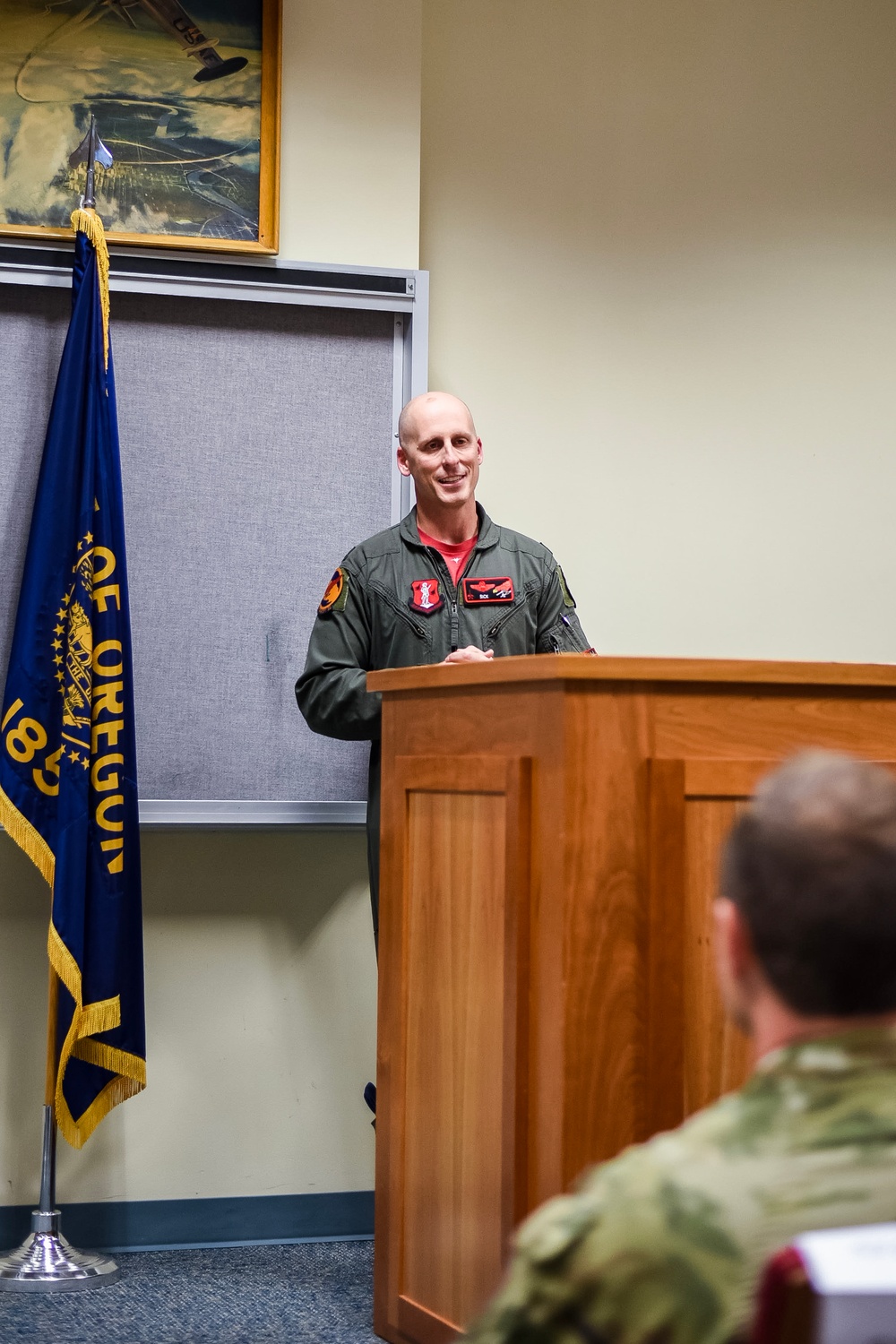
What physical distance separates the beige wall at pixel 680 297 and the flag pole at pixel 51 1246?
98cm

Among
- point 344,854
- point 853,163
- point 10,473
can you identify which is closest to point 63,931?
point 344,854

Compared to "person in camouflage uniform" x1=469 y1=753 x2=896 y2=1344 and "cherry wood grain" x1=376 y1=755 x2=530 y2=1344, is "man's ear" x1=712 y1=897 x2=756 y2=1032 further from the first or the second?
"cherry wood grain" x1=376 y1=755 x2=530 y2=1344

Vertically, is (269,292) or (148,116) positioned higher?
(148,116)

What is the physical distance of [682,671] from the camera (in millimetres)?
1609

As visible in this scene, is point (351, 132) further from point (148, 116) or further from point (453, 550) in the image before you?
point (453, 550)

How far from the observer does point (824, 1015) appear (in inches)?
29.2

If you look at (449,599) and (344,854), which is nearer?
(449,599)

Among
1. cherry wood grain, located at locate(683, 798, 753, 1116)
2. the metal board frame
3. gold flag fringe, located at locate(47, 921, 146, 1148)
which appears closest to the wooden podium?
cherry wood grain, located at locate(683, 798, 753, 1116)

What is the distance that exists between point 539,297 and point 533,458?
1.28 feet

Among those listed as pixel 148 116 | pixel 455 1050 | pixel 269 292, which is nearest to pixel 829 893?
pixel 455 1050

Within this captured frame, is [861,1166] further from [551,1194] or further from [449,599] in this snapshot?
[449,599]

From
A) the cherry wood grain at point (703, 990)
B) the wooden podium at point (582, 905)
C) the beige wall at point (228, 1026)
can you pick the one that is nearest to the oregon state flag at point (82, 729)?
the beige wall at point (228, 1026)

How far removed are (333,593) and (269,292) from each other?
746mm

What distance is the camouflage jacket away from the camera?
0.68m
